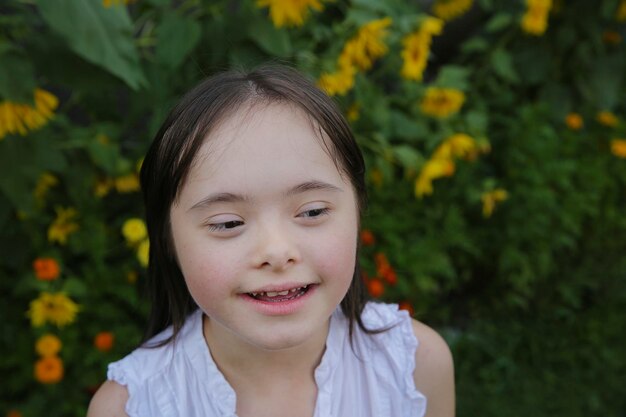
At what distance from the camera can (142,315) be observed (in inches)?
81.0

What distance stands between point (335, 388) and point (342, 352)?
0.07 m

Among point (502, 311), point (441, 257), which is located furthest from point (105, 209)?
point (502, 311)

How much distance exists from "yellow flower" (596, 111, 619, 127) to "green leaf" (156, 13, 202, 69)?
61.6 inches

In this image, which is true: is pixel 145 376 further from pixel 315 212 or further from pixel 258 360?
pixel 315 212

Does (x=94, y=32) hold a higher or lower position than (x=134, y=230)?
higher

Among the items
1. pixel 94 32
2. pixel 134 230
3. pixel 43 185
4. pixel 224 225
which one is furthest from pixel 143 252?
pixel 224 225

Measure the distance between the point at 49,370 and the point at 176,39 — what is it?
0.83 metres

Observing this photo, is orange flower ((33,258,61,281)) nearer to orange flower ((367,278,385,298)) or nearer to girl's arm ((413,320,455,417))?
orange flower ((367,278,385,298))

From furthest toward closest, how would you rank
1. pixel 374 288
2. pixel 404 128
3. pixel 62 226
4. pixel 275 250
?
1. pixel 404 128
2. pixel 374 288
3. pixel 62 226
4. pixel 275 250

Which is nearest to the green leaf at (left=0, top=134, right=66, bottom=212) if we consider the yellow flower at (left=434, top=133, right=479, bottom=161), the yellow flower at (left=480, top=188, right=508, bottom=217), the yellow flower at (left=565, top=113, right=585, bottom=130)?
the yellow flower at (left=434, top=133, right=479, bottom=161)

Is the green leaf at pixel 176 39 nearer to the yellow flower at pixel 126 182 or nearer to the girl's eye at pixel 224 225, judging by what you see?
the yellow flower at pixel 126 182

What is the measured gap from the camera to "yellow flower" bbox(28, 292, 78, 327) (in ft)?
6.07

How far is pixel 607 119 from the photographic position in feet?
8.86

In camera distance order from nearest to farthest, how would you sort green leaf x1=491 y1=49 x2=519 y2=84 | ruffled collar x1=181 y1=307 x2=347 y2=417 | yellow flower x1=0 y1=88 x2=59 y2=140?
ruffled collar x1=181 y1=307 x2=347 y2=417
yellow flower x1=0 y1=88 x2=59 y2=140
green leaf x1=491 y1=49 x2=519 y2=84
